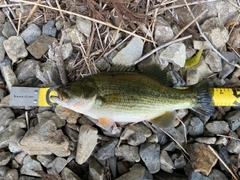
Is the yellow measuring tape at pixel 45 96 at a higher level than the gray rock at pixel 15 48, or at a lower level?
lower

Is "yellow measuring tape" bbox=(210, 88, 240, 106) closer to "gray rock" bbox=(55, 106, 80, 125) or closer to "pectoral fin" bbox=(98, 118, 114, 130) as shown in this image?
"pectoral fin" bbox=(98, 118, 114, 130)

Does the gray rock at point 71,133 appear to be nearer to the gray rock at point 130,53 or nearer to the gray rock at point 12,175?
the gray rock at point 12,175

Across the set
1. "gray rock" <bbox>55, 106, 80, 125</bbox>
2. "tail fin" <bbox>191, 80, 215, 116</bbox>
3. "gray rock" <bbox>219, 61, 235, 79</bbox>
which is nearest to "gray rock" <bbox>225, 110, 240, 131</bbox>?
"tail fin" <bbox>191, 80, 215, 116</bbox>

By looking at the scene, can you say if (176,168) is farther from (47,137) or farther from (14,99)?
(14,99)

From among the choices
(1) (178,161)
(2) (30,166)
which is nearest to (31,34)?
(2) (30,166)

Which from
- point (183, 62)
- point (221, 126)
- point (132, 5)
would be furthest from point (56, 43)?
point (221, 126)

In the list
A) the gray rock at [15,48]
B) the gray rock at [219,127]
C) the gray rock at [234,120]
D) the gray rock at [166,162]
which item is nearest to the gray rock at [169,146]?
the gray rock at [166,162]

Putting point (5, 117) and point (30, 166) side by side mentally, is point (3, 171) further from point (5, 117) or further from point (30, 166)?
point (5, 117)
